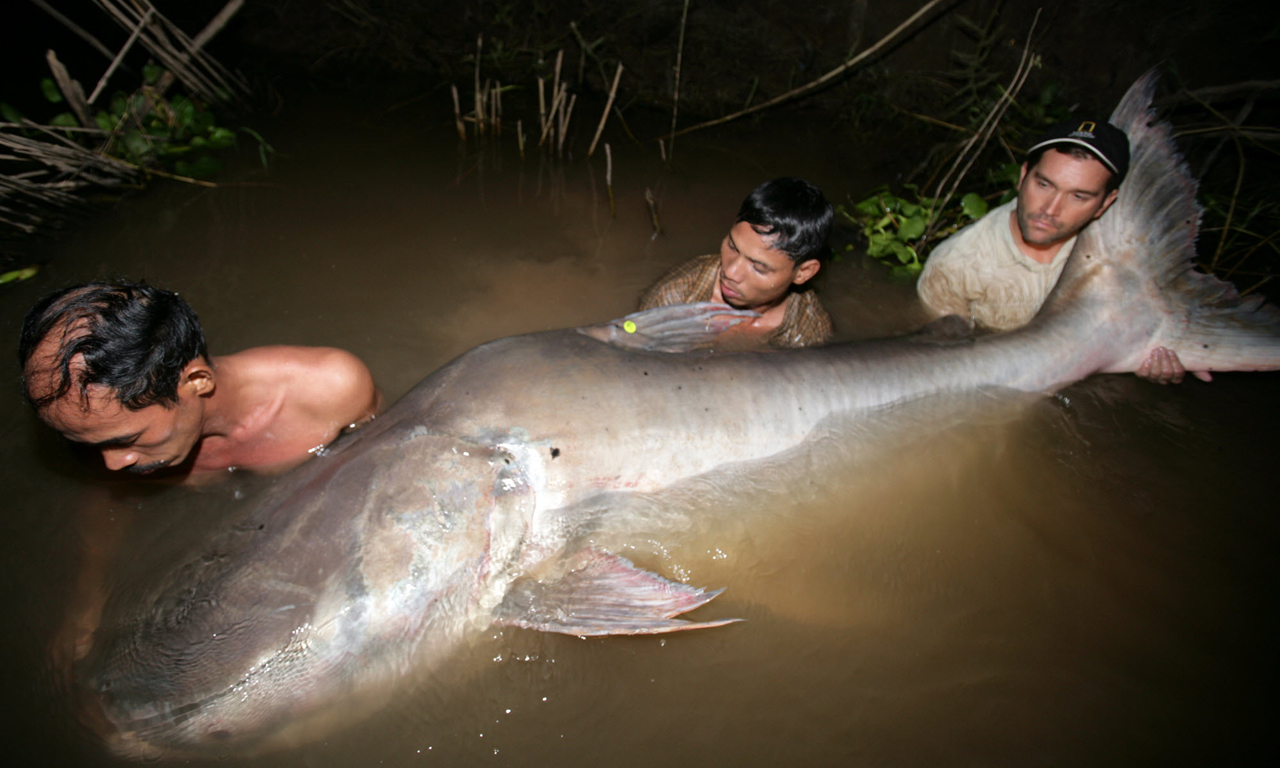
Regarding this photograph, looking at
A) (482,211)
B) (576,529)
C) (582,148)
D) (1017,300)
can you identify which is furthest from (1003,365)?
(582,148)

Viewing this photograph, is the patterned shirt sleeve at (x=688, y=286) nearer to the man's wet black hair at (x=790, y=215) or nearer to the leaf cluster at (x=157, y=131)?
the man's wet black hair at (x=790, y=215)

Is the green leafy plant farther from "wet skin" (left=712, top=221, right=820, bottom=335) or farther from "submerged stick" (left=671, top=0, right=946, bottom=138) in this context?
"wet skin" (left=712, top=221, right=820, bottom=335)

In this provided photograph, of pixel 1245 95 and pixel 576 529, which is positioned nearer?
pixel 576 529

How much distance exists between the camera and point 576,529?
206 centimetres

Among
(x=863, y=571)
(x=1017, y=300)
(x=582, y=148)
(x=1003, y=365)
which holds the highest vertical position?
(x=582, y=148)

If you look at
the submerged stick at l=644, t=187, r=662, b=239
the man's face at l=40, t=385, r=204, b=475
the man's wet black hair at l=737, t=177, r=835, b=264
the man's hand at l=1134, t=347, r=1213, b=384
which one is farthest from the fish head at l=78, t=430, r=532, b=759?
the man's hand at l=1134, t=347, r=1213, b=384

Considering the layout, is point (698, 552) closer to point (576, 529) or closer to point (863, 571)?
point (576, 529)

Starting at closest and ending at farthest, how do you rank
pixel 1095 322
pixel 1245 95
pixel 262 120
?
pixel 1095 322, pixel 1245 95, pixel 262 120

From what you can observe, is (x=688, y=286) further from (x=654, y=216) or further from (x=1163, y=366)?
(x=1163, y=366)

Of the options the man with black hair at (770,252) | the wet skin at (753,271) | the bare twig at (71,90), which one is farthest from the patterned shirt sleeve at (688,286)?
the bare twig at (71,90)

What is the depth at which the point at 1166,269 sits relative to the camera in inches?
121

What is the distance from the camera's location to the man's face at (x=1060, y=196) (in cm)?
294

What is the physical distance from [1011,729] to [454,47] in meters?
6.82

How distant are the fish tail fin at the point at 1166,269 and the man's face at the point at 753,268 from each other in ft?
5.27
